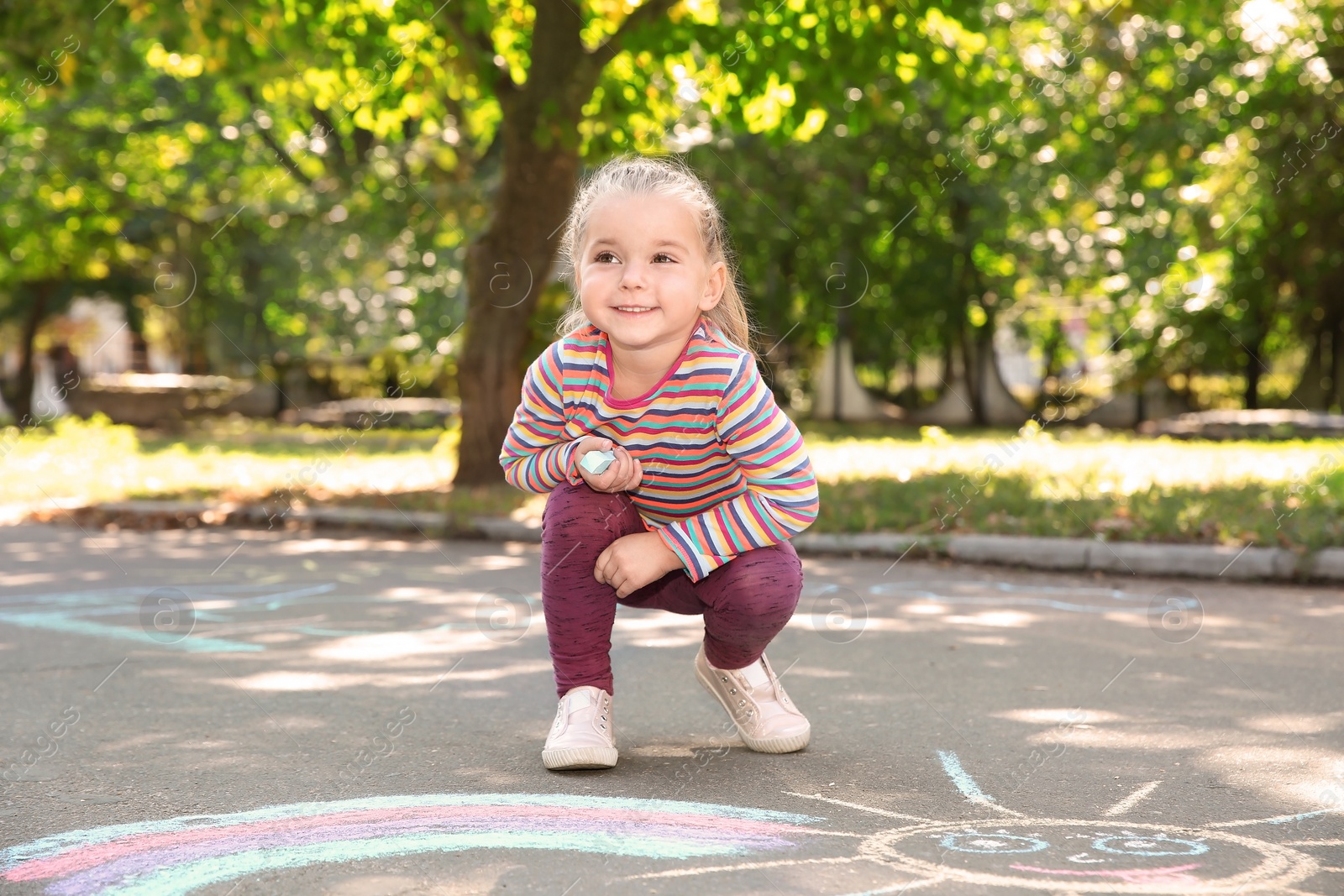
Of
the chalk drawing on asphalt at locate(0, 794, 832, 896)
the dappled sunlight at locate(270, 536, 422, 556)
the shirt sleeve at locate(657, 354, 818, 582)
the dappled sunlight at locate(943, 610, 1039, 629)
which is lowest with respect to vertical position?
the dappled sunlight at locate(943, 610, 1039, 629)

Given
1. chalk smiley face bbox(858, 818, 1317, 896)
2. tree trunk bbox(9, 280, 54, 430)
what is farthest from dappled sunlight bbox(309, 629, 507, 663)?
tree trunk bbox(9, 280, 54, 430)

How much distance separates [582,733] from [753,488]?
729mm

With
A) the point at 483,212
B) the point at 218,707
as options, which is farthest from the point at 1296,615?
the point at 483,212

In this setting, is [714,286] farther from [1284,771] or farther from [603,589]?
[1284,771]

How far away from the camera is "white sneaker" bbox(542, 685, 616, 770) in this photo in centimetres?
329

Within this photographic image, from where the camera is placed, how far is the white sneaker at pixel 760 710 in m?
3.54

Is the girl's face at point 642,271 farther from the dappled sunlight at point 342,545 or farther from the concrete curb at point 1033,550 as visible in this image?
the dappled sunlight at point 342,545

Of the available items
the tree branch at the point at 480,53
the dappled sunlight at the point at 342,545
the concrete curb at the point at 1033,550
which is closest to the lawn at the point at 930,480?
the concrete curb at the point at 1033,550

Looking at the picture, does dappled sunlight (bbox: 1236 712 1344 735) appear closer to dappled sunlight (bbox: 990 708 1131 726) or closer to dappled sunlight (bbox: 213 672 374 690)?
dappled sunlight (bbox: 990 708 1131 726)

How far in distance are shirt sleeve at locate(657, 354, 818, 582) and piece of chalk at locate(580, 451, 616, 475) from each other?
0.80 feet

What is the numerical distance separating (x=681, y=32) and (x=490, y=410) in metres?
3.27

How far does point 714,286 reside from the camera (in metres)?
3.44

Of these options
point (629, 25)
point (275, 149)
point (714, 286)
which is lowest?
point (714, 286)

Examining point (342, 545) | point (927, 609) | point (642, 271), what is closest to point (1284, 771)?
point (642, 271)
